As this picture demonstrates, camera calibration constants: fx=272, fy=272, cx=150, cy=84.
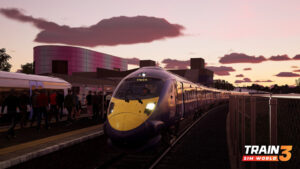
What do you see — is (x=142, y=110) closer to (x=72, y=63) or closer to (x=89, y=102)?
(x=89, y=102)

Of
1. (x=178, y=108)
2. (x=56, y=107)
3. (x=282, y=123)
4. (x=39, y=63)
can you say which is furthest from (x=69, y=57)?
(x=282, y=123)

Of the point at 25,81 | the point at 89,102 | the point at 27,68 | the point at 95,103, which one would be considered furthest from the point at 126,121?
the point at 27,68

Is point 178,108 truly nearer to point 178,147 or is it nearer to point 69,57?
point 178,147

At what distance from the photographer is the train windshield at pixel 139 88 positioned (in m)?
8.79

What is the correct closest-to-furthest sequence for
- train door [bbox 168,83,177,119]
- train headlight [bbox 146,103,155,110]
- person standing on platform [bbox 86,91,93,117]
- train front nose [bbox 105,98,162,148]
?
train front nose [bbox 105,98,162,148], train headlight [bbox 146,103,155,110], train door [bbox 168,83,177,119], person standing on platform [bbox 86,91,93,117]

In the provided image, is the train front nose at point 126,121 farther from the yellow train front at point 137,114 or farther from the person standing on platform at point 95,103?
the person standing on platform at point 95,103

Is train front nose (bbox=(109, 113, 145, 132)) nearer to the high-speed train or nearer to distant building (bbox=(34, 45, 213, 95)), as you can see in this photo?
the high-speed train

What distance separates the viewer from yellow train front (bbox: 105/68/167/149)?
7750 millimetres

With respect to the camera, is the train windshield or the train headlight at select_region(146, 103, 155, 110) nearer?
the train headlight at select_region(146, 103, 155, 110)

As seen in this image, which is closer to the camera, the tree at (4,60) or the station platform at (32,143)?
the station platform at (32,143)

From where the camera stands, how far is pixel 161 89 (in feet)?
29.8

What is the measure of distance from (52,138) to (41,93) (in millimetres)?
A: 2805

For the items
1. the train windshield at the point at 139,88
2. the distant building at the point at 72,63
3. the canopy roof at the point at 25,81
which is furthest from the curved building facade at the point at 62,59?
the train windshield at the point at 139,88

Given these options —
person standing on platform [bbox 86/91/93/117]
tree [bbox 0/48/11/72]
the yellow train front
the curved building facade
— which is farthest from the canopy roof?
the curved building facade
